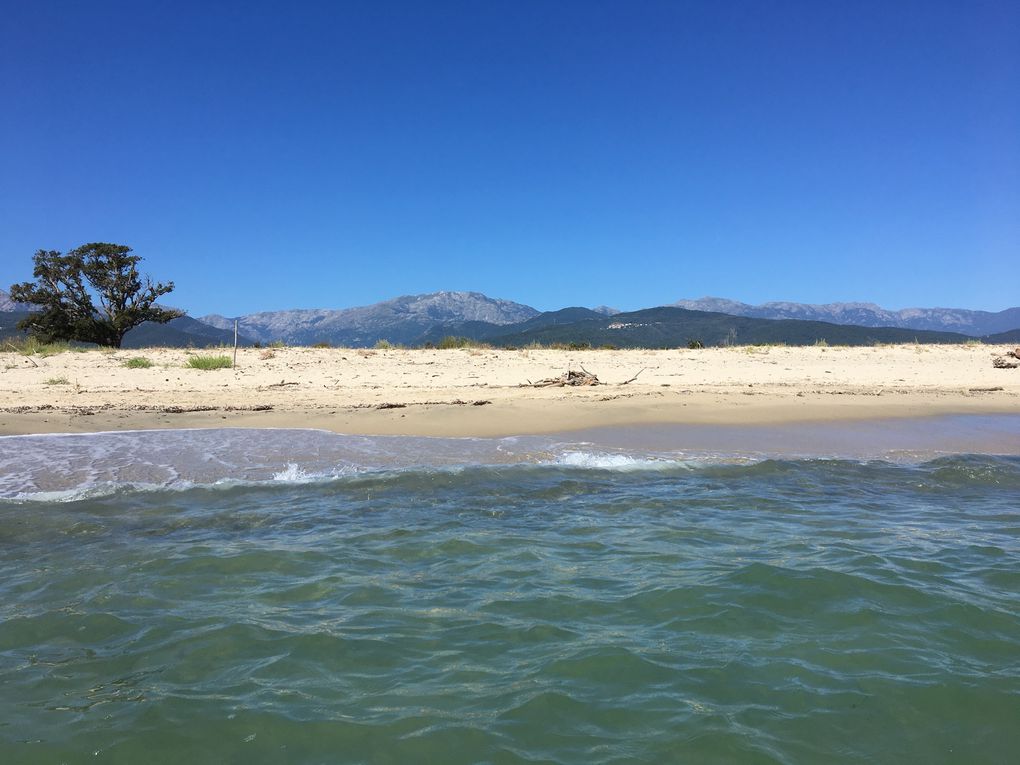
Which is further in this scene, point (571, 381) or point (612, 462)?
point (571, 381)

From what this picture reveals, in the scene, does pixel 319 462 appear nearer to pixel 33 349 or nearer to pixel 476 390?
pixel 476 390

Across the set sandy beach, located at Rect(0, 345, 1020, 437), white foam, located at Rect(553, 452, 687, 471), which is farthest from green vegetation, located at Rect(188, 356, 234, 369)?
white foam, located at Rect(553, 452, 687, 471)

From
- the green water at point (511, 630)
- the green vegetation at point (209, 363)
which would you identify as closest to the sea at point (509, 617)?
the green water at point (511, 630)

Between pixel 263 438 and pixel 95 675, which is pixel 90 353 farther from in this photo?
pixel 95 675

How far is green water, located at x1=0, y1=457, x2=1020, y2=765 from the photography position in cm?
287

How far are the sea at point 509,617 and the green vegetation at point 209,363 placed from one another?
10.1m

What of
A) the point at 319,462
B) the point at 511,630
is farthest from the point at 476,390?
the point at 511,630

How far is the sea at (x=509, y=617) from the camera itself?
289cm

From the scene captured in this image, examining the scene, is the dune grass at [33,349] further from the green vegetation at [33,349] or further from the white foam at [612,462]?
the white foam at [612,462]

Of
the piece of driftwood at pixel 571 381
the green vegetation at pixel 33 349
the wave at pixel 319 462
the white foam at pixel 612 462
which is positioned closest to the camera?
the wave at pixel 319 462

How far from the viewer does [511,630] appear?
12.8ft

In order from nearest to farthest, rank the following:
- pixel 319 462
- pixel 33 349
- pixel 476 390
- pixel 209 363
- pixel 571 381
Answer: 1. pixel 319 462
2. pixel 476 390
3. pixel 571 381
4. pixel 209 363
5. pixel 33 349

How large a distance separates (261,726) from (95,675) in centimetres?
112

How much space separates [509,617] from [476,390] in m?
10.9
